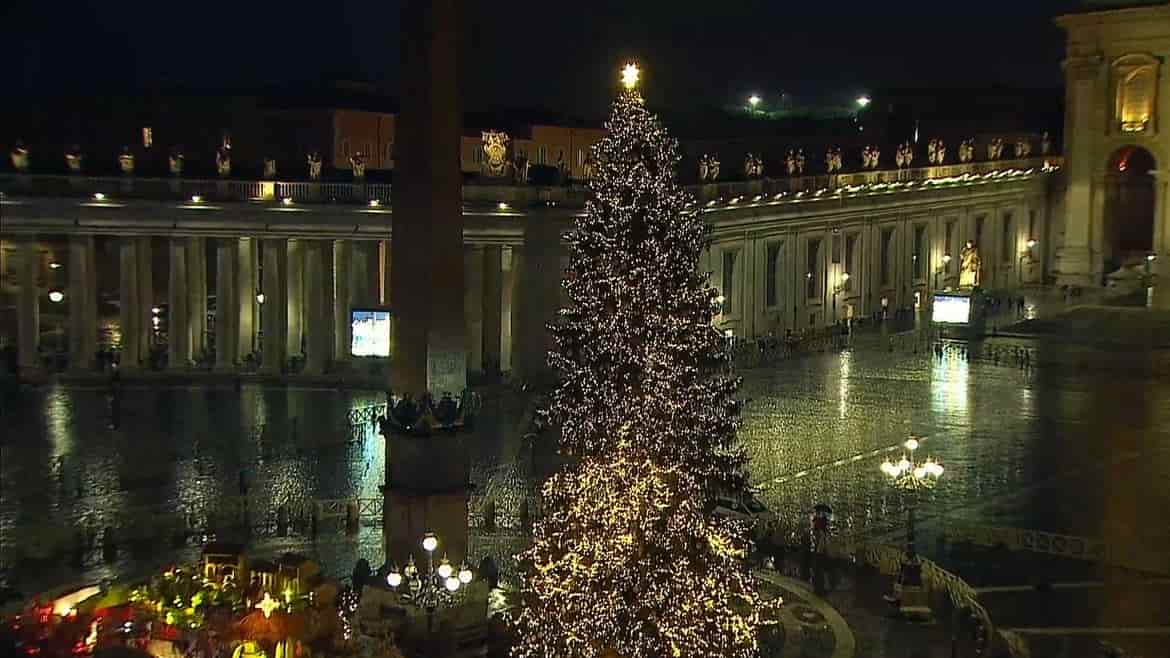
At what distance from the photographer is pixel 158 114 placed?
69125 mm

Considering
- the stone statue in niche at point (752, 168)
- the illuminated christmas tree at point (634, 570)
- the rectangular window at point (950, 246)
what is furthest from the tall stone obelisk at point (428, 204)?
the rectangular window at point (950, 246)

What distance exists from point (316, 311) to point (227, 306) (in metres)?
2.83

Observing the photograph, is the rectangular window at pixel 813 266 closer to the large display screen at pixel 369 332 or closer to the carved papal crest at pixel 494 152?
the carved papal crest at pixel 494 152

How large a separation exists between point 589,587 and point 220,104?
180 feet

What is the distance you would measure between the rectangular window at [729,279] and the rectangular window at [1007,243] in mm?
23524

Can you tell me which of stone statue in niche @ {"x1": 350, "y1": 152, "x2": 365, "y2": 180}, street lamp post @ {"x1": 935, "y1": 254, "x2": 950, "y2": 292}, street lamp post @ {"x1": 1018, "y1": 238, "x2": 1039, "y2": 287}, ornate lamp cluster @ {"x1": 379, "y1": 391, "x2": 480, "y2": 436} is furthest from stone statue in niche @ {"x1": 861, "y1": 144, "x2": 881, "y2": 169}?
ornate lamp cluster @ {"x1": 379, "y1": 391, "x2": 480, "y2": 436}

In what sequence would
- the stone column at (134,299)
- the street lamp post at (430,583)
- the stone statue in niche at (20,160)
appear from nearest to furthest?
1. the street lamp post at (430,583)
2. the stone statue in niche at (20,160)
3. the stone column at (134,299)

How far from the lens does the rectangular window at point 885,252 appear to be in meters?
69.1

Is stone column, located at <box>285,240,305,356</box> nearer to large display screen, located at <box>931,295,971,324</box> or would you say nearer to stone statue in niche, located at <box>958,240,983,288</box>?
large display screen, located at <box>931,295,971,324</box>

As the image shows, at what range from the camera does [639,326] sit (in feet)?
59.6

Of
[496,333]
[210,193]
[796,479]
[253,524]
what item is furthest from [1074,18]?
[253,524]

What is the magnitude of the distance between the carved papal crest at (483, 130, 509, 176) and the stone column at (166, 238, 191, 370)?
9.12 m

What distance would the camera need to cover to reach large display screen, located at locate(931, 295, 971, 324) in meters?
56.0

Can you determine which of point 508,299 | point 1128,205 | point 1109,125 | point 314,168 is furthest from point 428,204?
point 1128,205
